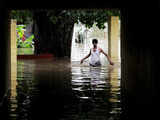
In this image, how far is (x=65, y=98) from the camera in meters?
9.59

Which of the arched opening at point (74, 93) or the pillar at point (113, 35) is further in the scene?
the pillar at point (113, 35)

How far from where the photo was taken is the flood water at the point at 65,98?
7.60 m

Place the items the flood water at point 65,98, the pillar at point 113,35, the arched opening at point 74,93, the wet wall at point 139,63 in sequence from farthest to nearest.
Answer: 1. the pillar at point 113,35
2. the arched opening at point 74,93
3. the flood water at point 65,98
4. the wet wall at point 139,63

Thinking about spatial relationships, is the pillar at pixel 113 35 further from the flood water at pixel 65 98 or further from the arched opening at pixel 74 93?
the flood water at pixel 65 98

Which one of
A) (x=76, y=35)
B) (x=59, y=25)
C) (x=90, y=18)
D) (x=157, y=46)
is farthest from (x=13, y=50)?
(x=76, y=35)

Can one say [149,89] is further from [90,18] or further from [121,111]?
[90,18]

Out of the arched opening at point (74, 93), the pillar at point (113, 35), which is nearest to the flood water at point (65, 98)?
the arched opening at point (74, 93)

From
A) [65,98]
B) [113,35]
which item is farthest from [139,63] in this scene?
[113,35]

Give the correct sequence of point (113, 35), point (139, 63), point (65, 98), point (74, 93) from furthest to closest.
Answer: point (113, 35)
point (74, 93)
point (65, 98)
point (139, 63)

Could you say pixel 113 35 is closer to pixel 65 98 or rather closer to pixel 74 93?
pixel 74 93

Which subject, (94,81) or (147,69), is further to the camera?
(94,81)

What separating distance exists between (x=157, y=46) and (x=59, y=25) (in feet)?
59.9

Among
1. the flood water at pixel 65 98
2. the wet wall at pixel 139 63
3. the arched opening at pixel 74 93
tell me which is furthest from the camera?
the arched opening at pixel 74 93

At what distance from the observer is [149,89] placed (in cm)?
782
